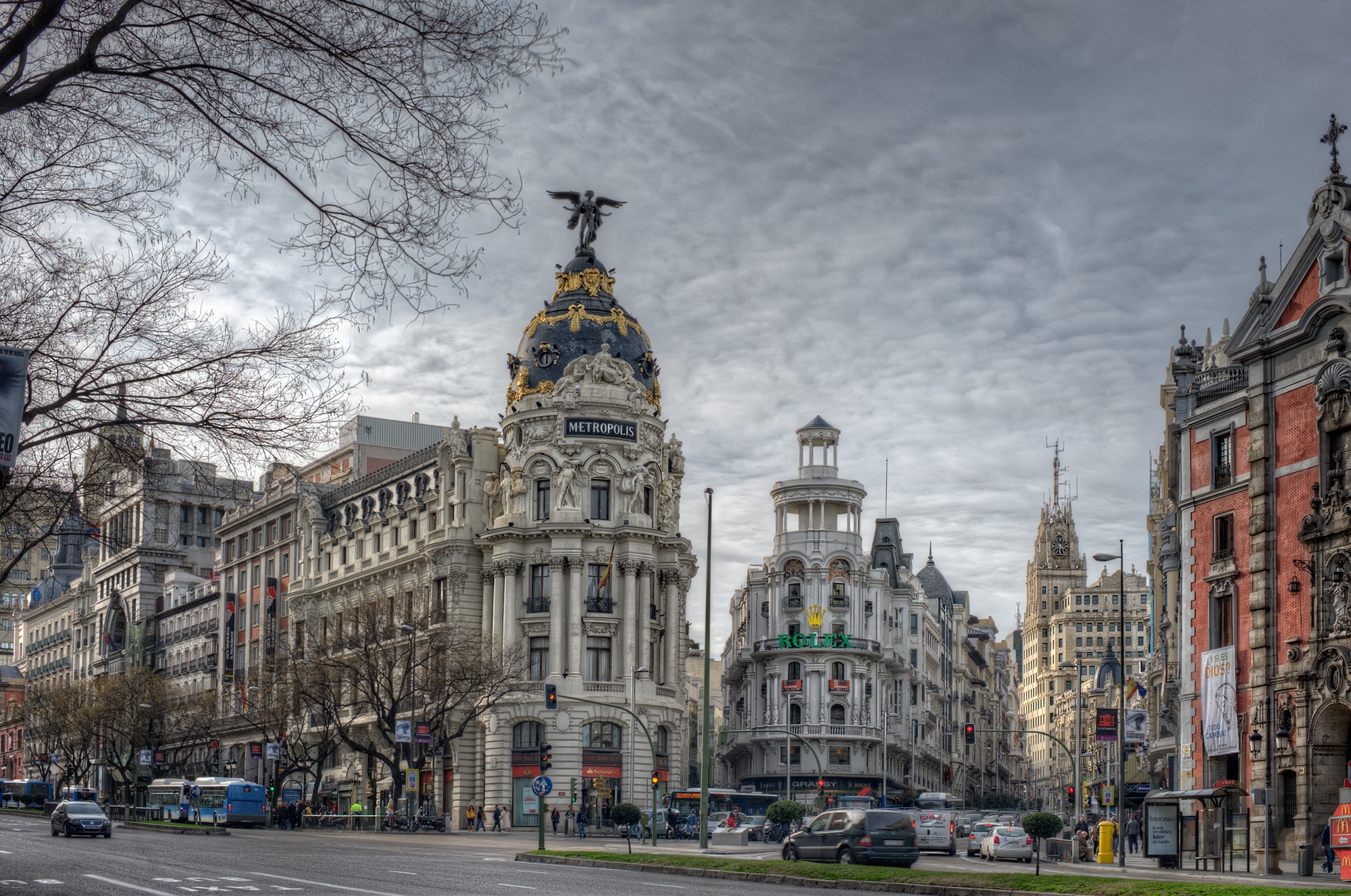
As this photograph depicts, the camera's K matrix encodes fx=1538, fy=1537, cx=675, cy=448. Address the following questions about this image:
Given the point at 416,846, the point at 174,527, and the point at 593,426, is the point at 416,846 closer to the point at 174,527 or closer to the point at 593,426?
the point at 593,426

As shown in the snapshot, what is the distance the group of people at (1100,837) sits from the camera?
54.1 metres

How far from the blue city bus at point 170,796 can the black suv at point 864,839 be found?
44.7 meters

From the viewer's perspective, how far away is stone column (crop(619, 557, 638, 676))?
79.5 metres

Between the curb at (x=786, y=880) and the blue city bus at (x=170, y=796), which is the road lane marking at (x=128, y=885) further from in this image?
the blue city bus at (x=170, y=796)

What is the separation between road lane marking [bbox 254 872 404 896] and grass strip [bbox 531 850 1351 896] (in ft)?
34.7

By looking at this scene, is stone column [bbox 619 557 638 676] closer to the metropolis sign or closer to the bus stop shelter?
the metropolis sign

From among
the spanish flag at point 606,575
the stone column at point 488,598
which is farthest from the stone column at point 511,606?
the spanish flag at point 606,575

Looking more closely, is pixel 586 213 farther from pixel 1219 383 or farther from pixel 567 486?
pixel 1219 383

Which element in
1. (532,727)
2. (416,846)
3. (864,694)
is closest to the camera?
(416,846)

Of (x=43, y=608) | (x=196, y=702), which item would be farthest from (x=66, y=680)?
(x=196, y=702)

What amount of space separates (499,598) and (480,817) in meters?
11.3

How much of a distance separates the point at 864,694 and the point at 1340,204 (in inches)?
2984

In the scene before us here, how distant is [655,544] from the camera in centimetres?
8212

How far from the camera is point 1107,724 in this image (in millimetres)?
47156
